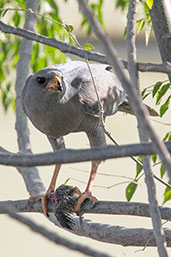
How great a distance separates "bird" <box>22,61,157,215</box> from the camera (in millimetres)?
2592

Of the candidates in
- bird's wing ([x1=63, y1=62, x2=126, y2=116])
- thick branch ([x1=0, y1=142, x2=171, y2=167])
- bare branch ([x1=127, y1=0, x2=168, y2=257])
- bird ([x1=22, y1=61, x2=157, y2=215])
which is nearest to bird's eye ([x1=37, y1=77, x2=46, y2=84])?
bird ([x1=22, y1=61, x2=157, y2=215])

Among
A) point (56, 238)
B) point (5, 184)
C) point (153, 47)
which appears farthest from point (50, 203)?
point (153, 47)

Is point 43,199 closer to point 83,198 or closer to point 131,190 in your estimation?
point 83,198

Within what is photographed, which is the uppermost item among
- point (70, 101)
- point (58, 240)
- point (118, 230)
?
point (70, 101)

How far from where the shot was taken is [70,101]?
279 centimetres

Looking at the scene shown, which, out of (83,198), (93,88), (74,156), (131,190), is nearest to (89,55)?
(74,156)

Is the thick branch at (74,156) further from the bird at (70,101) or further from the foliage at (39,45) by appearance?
the foliage at (39,45)

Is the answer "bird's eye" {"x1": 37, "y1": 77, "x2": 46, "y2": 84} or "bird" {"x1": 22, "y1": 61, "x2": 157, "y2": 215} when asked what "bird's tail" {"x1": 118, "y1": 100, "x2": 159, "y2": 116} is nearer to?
"bird" {"x1": 22, "y1": 61, "x2": 157, "y2": 215}

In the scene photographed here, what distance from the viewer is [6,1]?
352 centimetres

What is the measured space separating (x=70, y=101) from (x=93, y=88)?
0.64ft

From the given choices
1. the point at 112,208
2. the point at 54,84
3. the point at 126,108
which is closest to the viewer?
the point at 112,208

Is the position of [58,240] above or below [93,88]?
below

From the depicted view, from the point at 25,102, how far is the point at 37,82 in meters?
0.14

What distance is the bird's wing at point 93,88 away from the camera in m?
2.89
